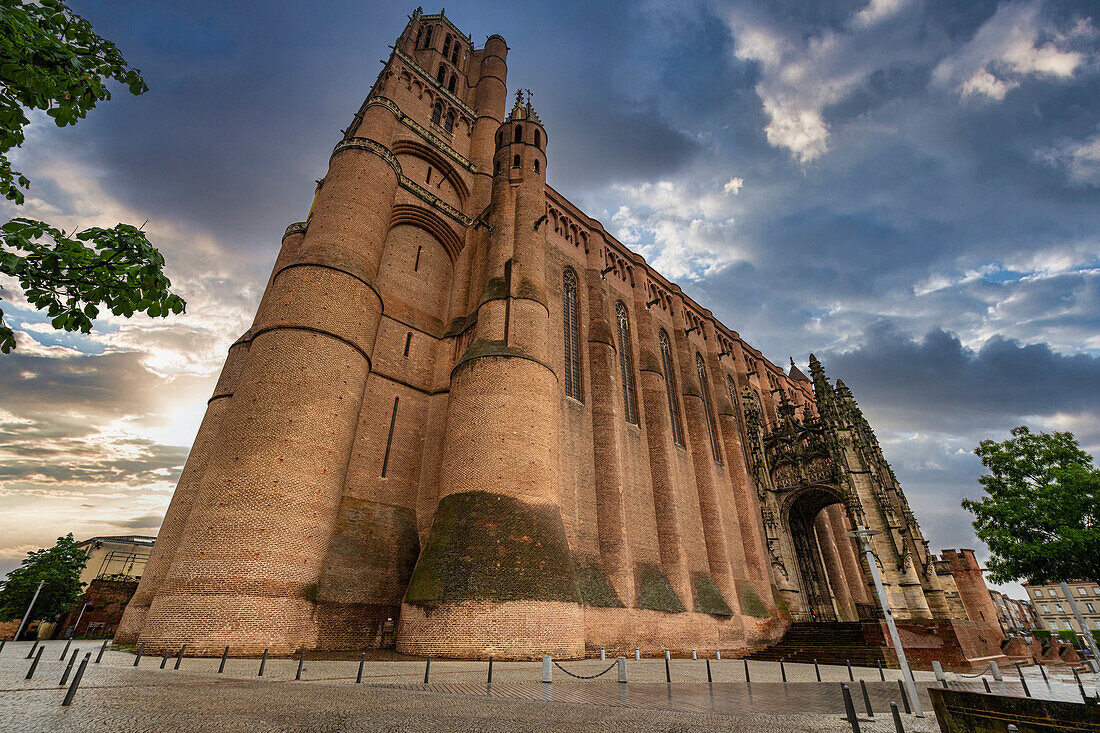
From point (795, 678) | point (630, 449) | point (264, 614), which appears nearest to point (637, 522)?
point (630, 449)

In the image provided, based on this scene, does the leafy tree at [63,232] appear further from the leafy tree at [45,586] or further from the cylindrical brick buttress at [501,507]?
the leafy tree at [45,586]

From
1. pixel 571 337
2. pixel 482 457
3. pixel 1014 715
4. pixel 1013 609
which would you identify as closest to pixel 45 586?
pixel 482 457

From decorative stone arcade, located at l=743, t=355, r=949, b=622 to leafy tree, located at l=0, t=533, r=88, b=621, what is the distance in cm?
3616

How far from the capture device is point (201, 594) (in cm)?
1082

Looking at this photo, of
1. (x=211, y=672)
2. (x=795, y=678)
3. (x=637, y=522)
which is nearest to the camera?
(x=211, y=672)

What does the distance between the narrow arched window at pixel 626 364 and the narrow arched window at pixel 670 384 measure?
1.97 m

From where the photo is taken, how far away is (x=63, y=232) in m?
4.20

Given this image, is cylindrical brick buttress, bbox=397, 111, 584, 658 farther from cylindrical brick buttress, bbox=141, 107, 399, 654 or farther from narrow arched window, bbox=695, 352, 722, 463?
narrow arched window, bbox=695, 352, 722, 463

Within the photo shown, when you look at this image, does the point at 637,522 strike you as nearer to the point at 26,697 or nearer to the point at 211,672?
the point at 211,672

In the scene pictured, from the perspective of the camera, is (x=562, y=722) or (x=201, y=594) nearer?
(x=562, y=722)

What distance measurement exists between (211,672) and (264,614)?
296 centimetres

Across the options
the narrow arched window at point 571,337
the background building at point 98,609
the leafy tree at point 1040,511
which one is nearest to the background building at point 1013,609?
the leafy tree at point 1040,511

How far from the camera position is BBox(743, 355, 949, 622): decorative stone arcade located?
19328 millimetres

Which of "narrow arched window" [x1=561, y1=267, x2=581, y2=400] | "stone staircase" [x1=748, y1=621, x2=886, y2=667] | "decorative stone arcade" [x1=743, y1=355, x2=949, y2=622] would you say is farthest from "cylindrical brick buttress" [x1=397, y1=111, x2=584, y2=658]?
"decorative stone arcade" [x1=743, y1=355, x2=949, y2=622]
